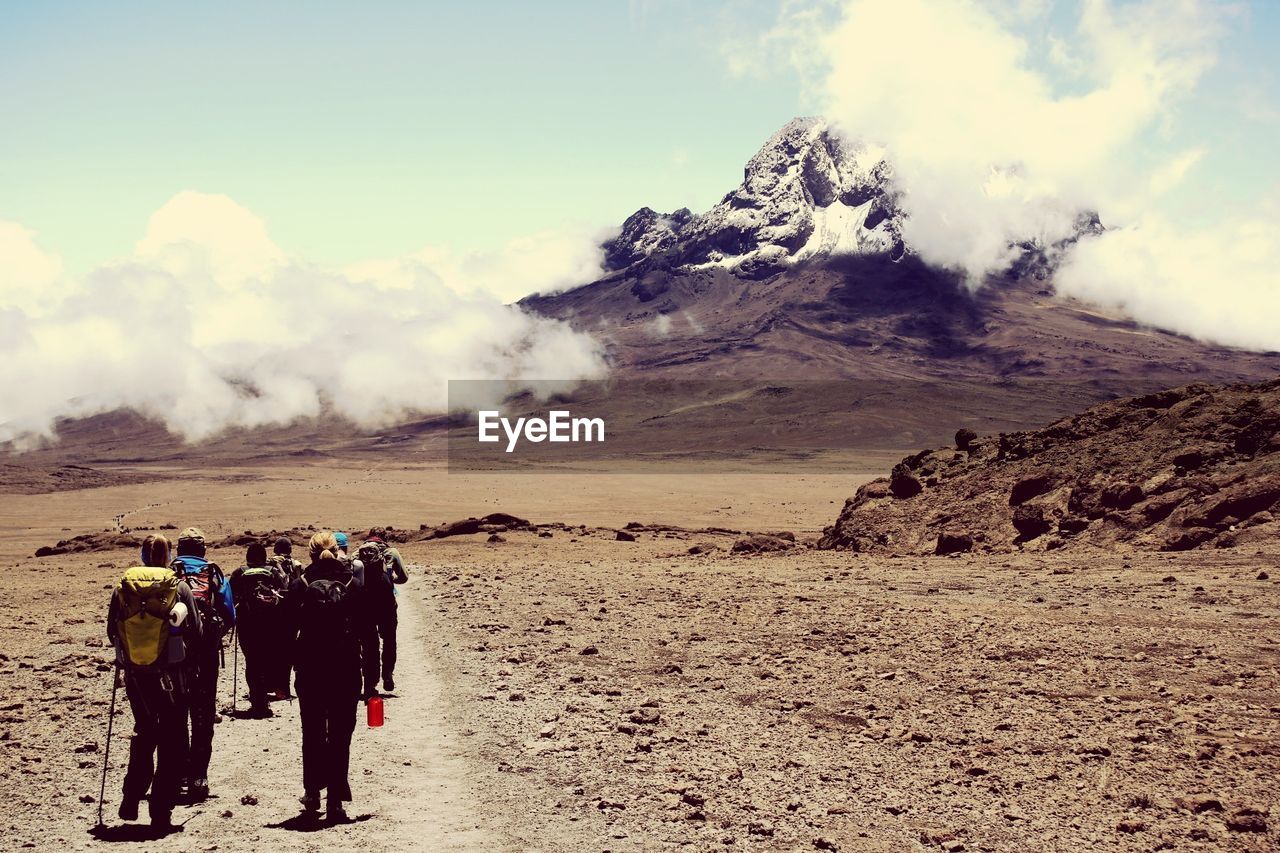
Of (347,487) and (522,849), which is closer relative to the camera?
(522,849)

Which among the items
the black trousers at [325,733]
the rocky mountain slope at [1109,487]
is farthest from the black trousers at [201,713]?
the rocky mountain slope at [1109,487]

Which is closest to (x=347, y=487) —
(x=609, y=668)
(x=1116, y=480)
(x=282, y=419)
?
(x=1116, y=480)

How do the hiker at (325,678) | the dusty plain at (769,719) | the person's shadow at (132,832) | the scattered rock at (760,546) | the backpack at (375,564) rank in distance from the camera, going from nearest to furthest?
the person's shadow at (132,832), the dusty plain at (769,719), the hiker at (325,678), the backpack at (375,564), the scattered rock at (760,546)

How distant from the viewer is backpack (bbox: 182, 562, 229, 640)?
8758mm

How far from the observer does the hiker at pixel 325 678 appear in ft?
26.9

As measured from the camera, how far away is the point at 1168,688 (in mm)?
11445

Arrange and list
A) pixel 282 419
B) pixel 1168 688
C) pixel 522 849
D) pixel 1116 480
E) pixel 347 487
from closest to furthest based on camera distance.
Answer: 1. pixel 522 849
2. pixel 1168 688
3. pixel 1116 480
4. pixel 347 487
5. pixel 282 419

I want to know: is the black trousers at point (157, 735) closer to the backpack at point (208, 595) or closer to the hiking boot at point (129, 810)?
the hiking boot at point (129, 810)

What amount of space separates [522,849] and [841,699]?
5.05m

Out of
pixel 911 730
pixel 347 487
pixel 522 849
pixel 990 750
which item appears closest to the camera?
pixel 522 849

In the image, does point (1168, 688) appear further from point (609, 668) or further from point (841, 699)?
point (609, 668)

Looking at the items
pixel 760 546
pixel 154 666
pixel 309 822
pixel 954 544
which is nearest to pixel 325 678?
pixel 309 822

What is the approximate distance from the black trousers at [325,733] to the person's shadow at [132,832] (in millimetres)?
938

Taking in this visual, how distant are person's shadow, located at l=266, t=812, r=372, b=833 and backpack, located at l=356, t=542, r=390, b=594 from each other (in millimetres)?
4115
